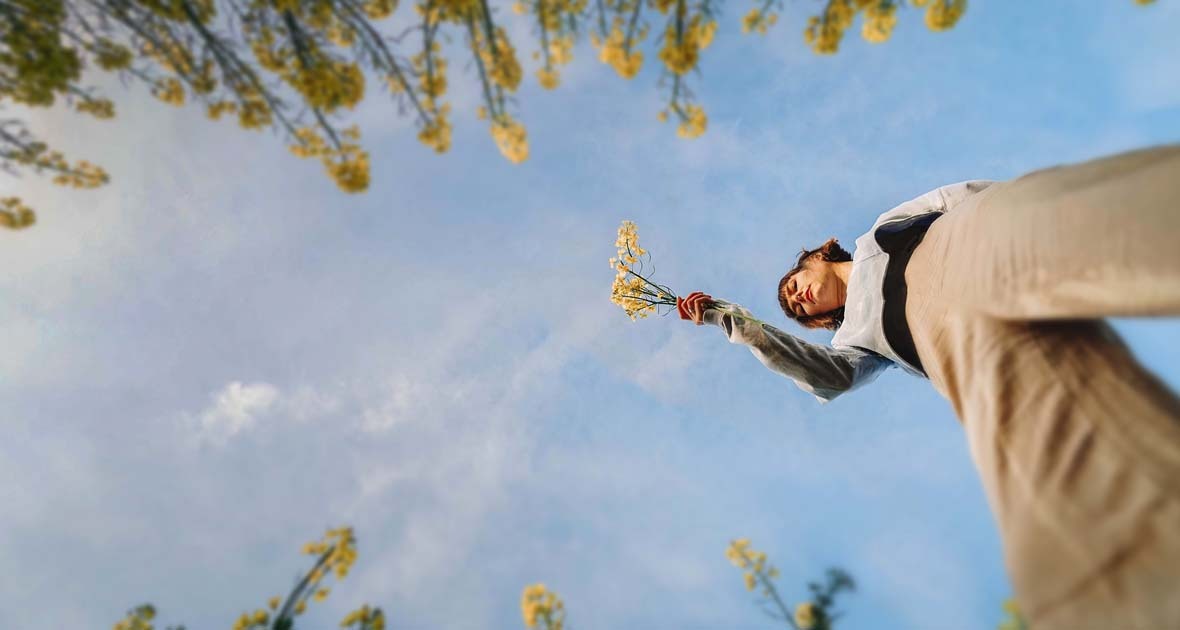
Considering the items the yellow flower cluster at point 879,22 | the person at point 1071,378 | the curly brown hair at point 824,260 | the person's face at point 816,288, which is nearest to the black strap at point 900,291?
the person at point 1071,378

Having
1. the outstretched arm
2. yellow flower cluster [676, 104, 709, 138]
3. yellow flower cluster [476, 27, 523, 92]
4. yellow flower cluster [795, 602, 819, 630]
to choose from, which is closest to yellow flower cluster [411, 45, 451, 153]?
yellow flower cluster [476, 27, 523, 92]

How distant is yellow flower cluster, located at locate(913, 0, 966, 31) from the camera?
1446 millimetres

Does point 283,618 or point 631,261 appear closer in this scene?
point 283,618

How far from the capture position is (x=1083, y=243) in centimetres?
91

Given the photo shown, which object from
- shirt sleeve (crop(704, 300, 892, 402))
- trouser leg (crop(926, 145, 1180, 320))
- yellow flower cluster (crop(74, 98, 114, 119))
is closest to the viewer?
trouser leg (crop(926, 145, 1180, 320))

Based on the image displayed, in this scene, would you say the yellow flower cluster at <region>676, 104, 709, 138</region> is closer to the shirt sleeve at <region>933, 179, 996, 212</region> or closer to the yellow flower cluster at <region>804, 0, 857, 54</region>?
the yellow flower cluster at <region>804, 0, 857, 54</region>

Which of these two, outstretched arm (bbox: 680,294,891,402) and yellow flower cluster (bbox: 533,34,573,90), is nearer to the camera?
yellow flower cluster (bbox: 533,34,573,90)

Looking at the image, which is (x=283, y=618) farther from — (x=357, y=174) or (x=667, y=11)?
(x=667, y=11)

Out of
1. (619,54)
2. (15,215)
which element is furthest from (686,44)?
(15,215)

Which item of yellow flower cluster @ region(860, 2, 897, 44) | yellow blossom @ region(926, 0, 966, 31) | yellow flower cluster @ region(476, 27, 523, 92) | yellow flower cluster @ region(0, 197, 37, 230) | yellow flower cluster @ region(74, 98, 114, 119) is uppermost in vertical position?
yellow flower cluster @ region(860, 2, 897, 44)

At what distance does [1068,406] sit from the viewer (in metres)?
0.93

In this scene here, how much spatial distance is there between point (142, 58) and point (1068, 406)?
2317 millimetres

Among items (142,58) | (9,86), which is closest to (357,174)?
(142,58)

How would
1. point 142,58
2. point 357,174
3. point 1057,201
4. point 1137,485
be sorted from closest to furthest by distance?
point 1137,485 < point 1057,201 < point 142,58 < point 357,174
